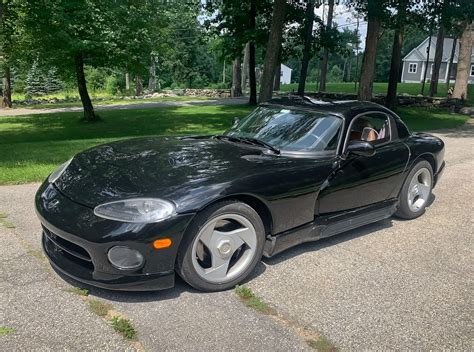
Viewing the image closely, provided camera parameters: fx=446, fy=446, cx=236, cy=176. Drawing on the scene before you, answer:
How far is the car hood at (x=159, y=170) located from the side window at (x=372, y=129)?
4.04 ft

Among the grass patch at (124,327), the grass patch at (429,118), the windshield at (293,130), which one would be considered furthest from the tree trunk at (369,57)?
the grass patch at (124,327)

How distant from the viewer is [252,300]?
3.36 meters

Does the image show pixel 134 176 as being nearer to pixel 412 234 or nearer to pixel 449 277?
pixel 449 277

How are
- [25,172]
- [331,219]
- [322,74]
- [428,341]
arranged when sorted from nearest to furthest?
[428,341]
[331,219]
[25,172]
[322,74]

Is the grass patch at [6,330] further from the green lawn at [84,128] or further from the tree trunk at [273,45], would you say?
the tree trunk at [273,45]

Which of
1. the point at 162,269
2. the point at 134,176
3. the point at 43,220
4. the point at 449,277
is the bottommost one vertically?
the point at 449,277

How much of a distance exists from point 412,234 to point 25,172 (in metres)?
5.69

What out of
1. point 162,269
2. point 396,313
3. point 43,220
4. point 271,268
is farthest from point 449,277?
point 43,220

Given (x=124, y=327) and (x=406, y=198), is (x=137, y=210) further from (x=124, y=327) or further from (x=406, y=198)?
(x=406, y=198)

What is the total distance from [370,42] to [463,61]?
10.3 meters

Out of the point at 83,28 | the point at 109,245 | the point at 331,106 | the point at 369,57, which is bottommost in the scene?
the point at 109,245

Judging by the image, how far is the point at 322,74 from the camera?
119 feet

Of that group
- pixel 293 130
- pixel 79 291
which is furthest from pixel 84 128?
pixel 79 291

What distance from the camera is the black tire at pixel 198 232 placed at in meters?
3.25
